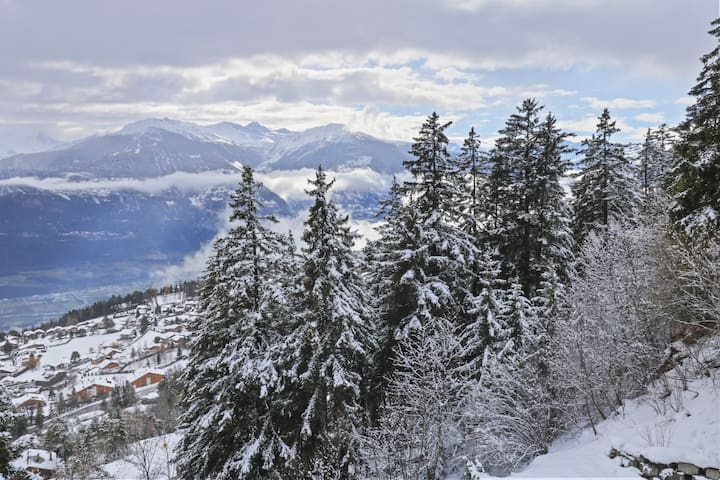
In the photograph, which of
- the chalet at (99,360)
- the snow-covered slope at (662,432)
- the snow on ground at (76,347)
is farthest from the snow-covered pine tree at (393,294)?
the snow on ground at (76,347)

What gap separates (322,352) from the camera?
17141 mm

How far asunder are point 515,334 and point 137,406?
95.0 m

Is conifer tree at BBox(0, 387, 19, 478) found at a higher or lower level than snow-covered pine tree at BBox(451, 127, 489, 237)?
lower

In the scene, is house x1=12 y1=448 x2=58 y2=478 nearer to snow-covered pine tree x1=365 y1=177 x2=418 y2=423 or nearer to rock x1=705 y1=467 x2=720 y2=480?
snow-covered pine tree x1=365 y1=177 x2=418 y2=423

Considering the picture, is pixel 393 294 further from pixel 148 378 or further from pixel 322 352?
pixel 148 378

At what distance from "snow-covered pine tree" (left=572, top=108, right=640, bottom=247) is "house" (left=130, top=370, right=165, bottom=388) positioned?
12459 centimetres

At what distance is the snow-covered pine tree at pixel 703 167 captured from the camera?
14.7 meters

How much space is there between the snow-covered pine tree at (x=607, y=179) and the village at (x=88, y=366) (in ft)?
236

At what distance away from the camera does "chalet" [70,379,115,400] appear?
379 feet

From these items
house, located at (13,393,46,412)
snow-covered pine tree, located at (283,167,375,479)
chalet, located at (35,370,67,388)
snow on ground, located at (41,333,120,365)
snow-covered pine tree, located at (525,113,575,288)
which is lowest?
snow on ground, located at (41,333,120,365)

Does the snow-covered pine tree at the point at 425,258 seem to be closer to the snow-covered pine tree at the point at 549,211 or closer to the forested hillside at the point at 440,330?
the forested hillside at the point at 440,330

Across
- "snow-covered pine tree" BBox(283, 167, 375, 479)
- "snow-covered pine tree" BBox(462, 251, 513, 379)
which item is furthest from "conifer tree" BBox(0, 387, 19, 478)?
"snow-covered pine tree" BBox(462, 251, 513, 379)

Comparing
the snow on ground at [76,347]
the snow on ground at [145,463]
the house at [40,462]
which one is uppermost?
the snow on ground at [145,463]

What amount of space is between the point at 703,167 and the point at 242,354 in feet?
57.6
